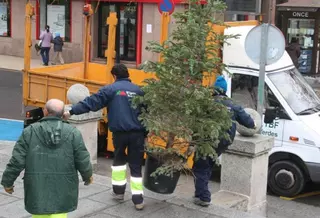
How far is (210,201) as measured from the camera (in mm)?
6605

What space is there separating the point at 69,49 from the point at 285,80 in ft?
59.6

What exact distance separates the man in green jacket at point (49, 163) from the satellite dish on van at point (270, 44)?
12.8 ft

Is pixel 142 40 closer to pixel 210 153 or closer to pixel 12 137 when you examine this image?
pixel 12 137

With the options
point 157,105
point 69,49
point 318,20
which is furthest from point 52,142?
point 69,49

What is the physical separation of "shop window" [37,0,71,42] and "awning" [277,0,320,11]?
9929 mm

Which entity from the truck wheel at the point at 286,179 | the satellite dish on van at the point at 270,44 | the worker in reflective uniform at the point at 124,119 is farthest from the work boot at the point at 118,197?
the truck wheel at the point at 286,179

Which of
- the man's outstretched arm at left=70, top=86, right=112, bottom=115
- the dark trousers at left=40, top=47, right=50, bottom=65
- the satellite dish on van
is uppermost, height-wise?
the satellite dish on van

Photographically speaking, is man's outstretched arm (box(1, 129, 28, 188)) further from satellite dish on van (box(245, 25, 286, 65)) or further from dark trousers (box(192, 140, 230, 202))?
satellite dish on van (box(245, 25, 286, 65))

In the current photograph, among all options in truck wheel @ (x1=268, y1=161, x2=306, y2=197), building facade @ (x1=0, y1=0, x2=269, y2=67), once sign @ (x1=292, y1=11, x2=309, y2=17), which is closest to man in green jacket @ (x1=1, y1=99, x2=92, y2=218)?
truck wheel @ (x1=268, y1=161, x2=306, y2=197)

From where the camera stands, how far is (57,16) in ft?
87.4

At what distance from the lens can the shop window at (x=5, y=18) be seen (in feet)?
92.5

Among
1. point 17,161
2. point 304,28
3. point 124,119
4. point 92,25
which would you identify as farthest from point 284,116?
point 92,25

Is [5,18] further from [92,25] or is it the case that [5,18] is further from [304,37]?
[304,37]

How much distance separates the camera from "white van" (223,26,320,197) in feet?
26.9
